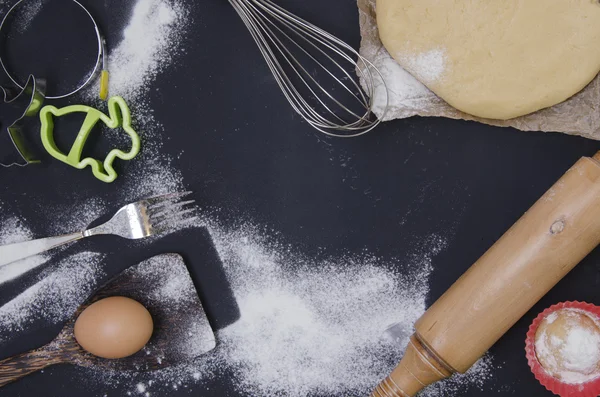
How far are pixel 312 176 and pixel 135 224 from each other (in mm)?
314

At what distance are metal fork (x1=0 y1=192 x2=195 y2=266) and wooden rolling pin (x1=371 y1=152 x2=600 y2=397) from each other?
0.45 metres

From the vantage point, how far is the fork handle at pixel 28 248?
3.48 ft

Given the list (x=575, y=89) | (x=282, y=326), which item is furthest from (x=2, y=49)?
(x=575, y=89)

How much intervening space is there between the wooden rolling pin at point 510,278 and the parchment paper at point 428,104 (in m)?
0.13

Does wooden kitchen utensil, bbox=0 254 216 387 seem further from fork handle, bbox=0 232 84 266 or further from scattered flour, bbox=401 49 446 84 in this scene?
scattered flour, bbox=401 49 446 84

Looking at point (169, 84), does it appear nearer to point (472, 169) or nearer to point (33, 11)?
point (33, 11)

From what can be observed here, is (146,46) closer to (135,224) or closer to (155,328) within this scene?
(135,224)

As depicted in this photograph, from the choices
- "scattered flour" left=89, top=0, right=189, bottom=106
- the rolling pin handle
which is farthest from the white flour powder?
the rolling pin handle

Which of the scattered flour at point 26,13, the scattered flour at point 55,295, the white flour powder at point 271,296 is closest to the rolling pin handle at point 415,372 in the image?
the white flour powder at point 271,296

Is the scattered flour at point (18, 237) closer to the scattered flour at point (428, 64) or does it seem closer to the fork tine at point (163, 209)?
the fork tine at point (163, 209)

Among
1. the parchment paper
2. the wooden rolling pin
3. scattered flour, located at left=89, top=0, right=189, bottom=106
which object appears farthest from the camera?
scattered flour, located at left=89, top=0, right=189, bottom=106

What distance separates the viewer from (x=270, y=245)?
1.06 m

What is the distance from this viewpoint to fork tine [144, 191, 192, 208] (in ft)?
3.43

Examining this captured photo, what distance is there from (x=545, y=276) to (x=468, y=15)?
0.41 meters
